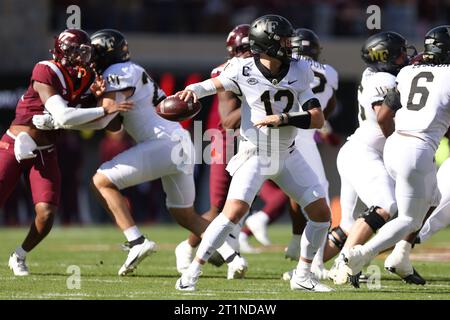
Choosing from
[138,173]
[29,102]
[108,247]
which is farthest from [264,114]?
[108,247]

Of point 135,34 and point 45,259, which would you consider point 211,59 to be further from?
point 45,259

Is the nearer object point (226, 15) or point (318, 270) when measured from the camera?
point (318, 270)

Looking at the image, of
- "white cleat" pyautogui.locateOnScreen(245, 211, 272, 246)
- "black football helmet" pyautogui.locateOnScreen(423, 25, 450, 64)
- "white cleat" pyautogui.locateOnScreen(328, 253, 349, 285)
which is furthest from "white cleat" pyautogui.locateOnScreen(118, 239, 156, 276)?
"white cleat" pyautogui.locateOnScreen(245, 211, 272, 246)

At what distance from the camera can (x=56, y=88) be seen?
316 inches

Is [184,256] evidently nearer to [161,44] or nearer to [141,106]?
[141,106]

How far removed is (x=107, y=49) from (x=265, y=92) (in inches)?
69.8

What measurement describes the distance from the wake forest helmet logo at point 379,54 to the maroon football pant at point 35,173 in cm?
249

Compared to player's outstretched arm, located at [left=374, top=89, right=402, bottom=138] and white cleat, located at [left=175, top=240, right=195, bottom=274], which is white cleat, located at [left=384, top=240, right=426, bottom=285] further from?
white cleat, located at [left=175, top=240, right=195, bottom=274]

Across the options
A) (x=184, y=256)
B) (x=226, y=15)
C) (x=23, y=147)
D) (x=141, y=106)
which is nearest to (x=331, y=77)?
(x=141, y=106)

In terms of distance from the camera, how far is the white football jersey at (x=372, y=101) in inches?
311

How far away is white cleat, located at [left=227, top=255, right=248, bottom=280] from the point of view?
813 cm

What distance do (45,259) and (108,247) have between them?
1.82 meters

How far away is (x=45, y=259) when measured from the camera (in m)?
10.1

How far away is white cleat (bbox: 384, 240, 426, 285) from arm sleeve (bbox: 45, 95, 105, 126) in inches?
90.6
